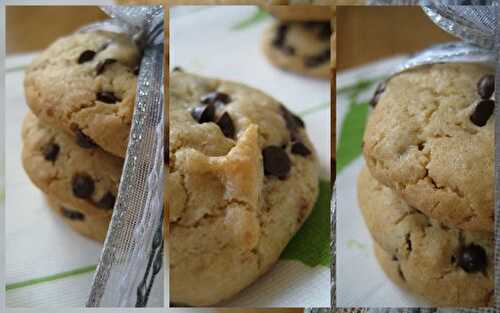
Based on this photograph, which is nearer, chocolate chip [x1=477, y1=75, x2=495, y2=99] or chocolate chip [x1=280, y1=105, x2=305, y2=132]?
chocolate chip [x1=477, y1=75, x2=495, y2=99]

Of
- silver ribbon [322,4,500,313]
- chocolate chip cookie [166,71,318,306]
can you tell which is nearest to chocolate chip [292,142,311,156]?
chocolate chip cookie [166,71,318,306]

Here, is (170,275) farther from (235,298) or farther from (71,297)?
(71,297)

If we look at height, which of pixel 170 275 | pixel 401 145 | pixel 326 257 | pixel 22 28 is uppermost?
pixel 22 28

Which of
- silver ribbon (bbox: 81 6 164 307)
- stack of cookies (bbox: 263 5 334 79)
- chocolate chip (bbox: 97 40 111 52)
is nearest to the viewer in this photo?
silver ribbon (bbox: 81 6 164 307)

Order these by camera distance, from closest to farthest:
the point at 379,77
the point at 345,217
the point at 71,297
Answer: the point at 71,297
the point at 345,217
the point at 379,77

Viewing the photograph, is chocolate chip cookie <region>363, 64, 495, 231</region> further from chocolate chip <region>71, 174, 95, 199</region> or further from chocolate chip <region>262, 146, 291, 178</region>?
chocolate chip <region>71, 174, 95, 199</region>

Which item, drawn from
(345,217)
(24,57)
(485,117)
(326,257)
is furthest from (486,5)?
(24,57)

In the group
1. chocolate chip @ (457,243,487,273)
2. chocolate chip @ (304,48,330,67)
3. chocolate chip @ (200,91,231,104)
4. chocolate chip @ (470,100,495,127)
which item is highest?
chocolate chip @ (200,91,231,104)

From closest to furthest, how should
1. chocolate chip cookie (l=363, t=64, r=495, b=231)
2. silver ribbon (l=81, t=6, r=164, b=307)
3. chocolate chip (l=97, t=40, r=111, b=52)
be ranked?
chocolate chip cookie (l=363, t=64, r=495, b=231), silver ribbon (l=81, t=6, r=164, b=307), chocolate chip (l=97, t=40, r=111, b=52)
